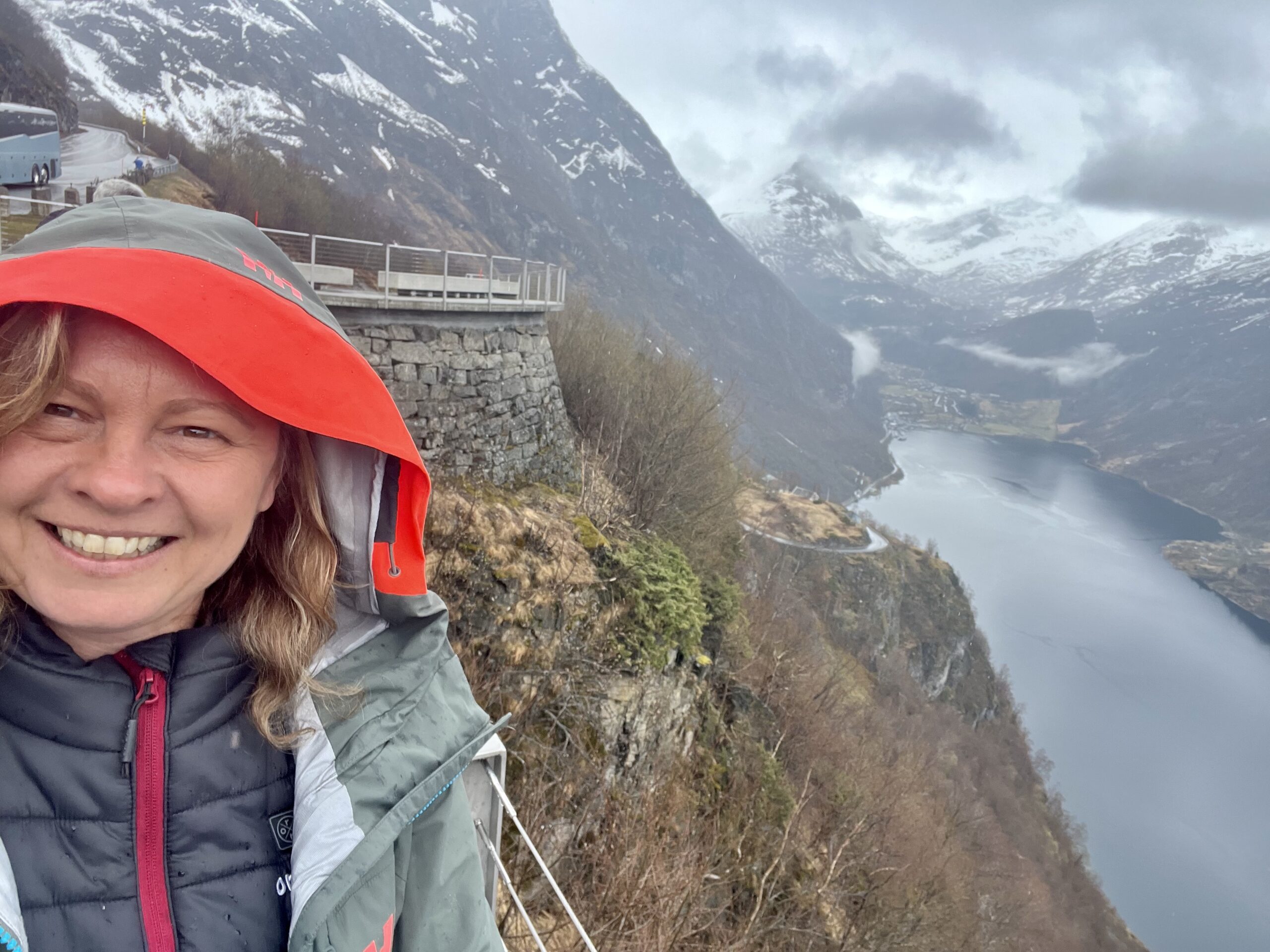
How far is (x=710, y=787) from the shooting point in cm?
1217

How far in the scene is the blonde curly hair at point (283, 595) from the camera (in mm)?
1466

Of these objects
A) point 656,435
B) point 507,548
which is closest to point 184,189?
point 656,435

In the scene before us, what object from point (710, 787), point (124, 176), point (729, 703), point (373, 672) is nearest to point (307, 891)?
point (373, 672)

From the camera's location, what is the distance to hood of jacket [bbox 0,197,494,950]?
111 centimetres

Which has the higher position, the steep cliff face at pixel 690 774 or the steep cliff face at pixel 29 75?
the steep cliff face at pixel 29 75

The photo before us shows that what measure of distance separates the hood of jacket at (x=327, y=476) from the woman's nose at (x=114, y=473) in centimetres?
18

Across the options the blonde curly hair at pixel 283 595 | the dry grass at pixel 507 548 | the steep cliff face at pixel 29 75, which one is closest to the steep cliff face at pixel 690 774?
the dry grass at pixel 507 548

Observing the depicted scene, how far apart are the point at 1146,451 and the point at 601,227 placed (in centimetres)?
16593

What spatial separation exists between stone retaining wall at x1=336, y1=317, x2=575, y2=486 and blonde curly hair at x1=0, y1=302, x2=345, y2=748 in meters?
10.1

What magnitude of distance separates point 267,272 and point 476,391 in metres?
12.0

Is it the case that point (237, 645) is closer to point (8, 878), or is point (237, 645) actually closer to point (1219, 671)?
point (8, 878)

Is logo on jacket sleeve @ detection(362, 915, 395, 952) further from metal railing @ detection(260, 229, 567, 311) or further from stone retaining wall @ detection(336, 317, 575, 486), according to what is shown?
stone retaining wall @ detection(336, 317, 575, 486)

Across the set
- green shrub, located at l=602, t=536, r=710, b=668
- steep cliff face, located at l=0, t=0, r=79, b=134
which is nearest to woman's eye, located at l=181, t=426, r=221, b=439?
green shrub, located at l=602, t=536, r=710, b=668

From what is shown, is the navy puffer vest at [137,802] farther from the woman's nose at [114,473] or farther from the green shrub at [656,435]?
the green shrub at [656,435]
